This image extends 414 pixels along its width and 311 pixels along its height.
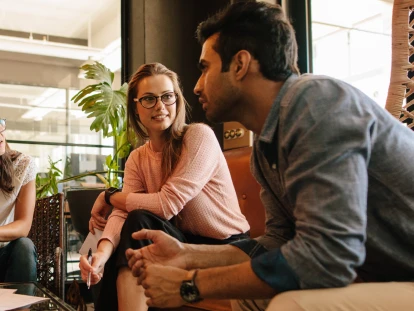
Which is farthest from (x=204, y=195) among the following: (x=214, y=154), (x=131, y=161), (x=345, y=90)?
(x=345, y=90)

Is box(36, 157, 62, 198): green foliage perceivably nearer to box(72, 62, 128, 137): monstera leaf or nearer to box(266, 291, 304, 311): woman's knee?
box(72, 62, 128, 137): monstera leaf

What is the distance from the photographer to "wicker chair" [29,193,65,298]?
2342 mm

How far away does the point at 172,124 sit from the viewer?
2.23m

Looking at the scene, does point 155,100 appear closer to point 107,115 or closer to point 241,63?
point 241,63

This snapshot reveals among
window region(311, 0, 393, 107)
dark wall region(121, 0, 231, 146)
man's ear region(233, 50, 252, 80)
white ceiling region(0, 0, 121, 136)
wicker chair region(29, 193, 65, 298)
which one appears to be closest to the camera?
man's ear region(233, 50, 252, 80)

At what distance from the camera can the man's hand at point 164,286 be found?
107cm

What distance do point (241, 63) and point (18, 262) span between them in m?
1.46

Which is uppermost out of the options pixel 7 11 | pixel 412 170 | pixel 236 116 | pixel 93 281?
pixel 7 11

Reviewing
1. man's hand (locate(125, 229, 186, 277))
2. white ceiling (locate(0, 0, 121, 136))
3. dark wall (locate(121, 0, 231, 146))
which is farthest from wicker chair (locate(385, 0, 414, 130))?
white ceiling (locate(0, 0, 121, 136))

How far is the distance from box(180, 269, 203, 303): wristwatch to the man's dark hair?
47 centimetres

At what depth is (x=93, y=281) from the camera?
6.06 feet

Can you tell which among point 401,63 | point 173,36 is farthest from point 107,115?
point 401,63

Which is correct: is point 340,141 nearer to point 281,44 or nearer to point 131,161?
point 281,44

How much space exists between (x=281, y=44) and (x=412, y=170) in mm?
391
